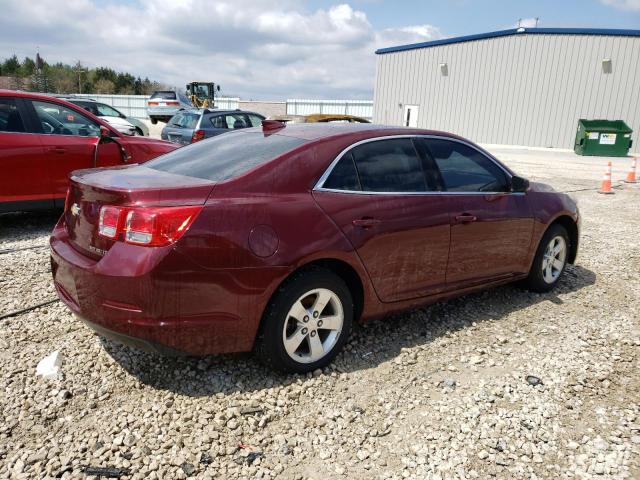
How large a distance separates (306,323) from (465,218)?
5.05ft

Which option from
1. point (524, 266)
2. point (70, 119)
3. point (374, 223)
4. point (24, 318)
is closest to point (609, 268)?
point (524, 266)

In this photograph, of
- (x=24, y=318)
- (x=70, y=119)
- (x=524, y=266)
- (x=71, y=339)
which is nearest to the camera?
(x=71, y=339)

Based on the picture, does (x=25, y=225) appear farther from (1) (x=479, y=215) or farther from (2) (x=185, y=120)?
(2) (x=185, y=120)

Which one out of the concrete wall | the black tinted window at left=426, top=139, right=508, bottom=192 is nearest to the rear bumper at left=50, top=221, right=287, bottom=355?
the black tinted window at left=426, top=139, right=508, bottom=192

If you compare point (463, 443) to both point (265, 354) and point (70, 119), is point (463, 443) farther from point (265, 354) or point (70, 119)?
point (70, 119)

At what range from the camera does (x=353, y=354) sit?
3562 mm

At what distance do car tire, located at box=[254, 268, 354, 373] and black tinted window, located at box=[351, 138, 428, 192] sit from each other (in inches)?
28.9

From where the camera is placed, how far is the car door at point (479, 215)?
3.87 meters

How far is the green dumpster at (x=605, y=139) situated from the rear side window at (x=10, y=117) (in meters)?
23.0

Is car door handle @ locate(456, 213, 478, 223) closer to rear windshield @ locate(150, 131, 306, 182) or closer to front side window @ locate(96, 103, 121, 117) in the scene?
rear windshield @ locate(150, 131, 306, 182)

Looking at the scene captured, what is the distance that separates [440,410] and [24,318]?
3.08 m

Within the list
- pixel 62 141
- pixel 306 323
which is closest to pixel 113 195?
Answer: pixel 306 323

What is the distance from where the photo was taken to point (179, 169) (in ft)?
11.0

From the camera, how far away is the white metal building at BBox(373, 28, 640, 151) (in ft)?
81.3
